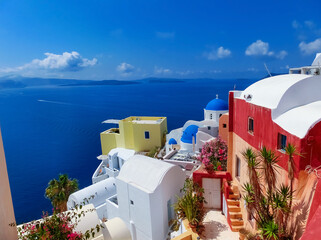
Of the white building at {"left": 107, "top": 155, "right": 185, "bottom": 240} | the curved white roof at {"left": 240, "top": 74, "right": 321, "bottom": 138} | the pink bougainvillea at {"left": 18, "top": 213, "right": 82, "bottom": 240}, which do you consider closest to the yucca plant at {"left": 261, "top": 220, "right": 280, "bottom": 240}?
the curved white roof at {"left": 240, "top": 74, "right": 321, "bottom": 138}

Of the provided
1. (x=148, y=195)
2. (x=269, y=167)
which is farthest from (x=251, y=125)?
(x=148, y=195)

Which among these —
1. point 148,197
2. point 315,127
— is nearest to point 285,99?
point 315,127

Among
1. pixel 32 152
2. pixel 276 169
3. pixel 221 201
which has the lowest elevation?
pixel 32 152

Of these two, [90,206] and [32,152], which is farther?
[32,152]

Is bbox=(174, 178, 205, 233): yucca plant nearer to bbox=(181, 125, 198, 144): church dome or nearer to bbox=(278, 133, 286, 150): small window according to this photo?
bbox=(278, 133, 286, 150): small window

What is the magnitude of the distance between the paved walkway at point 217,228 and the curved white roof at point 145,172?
133 inches

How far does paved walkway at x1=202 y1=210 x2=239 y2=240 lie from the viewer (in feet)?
32.0

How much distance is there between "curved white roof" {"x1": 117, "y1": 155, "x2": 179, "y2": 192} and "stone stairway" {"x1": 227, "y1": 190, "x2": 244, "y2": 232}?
4051 mm

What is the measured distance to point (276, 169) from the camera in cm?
757

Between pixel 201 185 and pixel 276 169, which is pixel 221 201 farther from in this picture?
pixel 276 169

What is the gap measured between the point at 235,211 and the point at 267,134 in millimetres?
4587

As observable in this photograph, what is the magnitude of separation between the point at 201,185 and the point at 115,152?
65.9 feet

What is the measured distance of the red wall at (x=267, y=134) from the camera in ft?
20.3

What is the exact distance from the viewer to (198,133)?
22.6 metres
